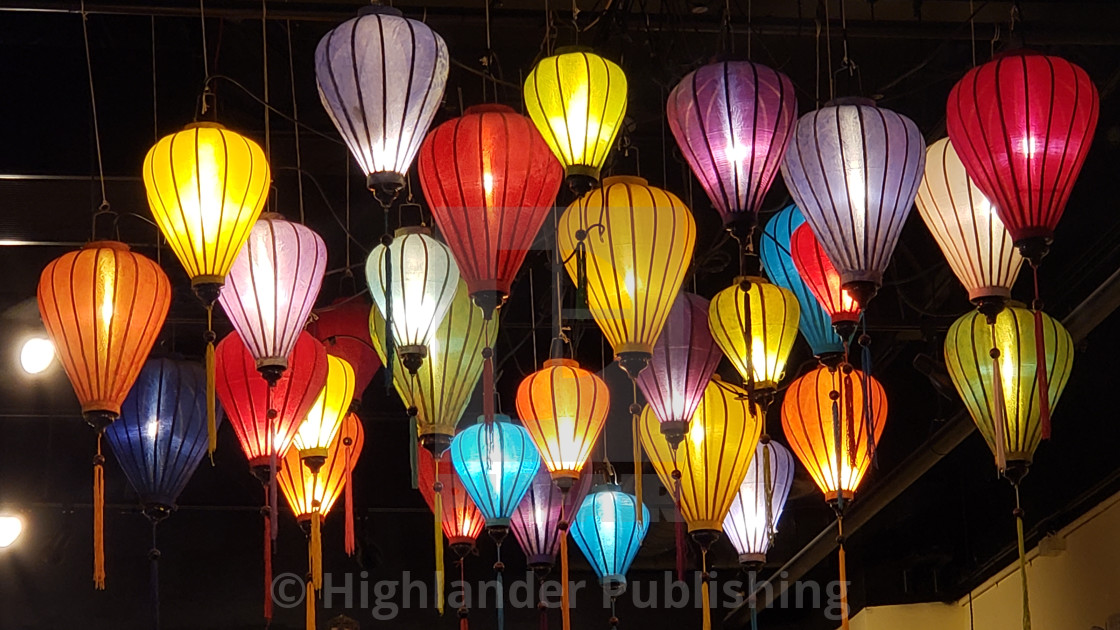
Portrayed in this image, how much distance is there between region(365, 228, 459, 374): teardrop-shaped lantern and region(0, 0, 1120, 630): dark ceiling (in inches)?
18.7

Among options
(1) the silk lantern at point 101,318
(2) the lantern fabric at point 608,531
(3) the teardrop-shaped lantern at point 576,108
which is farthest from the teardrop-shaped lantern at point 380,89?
(2) the lantern fabric at point 608,531

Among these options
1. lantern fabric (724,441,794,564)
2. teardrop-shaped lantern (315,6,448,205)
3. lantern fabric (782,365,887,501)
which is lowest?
lantern fabric (724,441,794,564)

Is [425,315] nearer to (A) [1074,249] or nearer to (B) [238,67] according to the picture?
(B) [238,67]

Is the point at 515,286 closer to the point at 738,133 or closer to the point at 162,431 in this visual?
the point at 162,431

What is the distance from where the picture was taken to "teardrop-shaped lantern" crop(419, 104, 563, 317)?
3916mm

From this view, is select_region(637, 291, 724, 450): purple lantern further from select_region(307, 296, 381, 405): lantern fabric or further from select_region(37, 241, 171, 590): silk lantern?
select_region(37, 241, 171, 590): silk lantern

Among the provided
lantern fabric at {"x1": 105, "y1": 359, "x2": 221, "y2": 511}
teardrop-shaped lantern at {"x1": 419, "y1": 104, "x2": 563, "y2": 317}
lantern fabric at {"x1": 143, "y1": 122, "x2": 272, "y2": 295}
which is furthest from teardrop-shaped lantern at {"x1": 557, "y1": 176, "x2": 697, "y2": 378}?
lantern fabric at {"x1": 105, "y1": 359, "x2": 221, "y2": 511}

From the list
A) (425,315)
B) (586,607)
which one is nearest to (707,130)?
(425,315)

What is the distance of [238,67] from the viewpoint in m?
5.27

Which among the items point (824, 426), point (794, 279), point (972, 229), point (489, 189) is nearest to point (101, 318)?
point (489, 189)

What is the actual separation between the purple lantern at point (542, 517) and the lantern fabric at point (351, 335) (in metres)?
0.63

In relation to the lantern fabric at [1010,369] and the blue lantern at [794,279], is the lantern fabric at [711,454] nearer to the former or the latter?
the blue lantern at [794,279]

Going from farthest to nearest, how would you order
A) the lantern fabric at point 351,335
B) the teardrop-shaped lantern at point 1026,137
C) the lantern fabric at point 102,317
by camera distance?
the lantern fabric at point 351,335 < the lantern fabric at point 102,317 < the teardrop-shaped lantern at point 1026,137

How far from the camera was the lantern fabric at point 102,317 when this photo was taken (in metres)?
4.05
